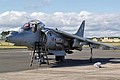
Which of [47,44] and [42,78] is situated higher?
[47,44]

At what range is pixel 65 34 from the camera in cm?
3102

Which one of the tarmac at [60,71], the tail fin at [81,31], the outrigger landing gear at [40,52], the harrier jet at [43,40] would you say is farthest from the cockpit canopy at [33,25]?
the tail fin at [81,31]

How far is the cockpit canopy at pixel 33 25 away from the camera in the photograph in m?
27.1

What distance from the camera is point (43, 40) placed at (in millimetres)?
28109

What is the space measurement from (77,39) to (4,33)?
7.10 m

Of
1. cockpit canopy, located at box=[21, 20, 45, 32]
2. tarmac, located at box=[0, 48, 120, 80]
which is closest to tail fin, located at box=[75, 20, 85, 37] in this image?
tarmac, located at box=[0, 48, 120, 80]

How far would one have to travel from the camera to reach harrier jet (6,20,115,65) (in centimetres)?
2616

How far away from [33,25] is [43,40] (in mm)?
1495

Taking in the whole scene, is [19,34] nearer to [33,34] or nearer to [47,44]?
[33,34]

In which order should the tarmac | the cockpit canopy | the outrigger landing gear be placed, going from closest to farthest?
the tarmac < the cockpit canopy < the outrigger landing gear

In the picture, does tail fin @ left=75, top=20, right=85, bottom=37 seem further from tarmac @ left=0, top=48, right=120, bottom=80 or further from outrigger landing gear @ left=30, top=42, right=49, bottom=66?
outrigger landing gear @ left=30, top=42, right=49, bottom=66

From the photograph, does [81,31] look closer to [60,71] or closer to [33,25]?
[33,25]

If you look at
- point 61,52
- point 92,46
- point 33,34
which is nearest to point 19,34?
point 33,34

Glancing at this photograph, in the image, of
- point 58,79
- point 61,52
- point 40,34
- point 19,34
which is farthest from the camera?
point 61,52
